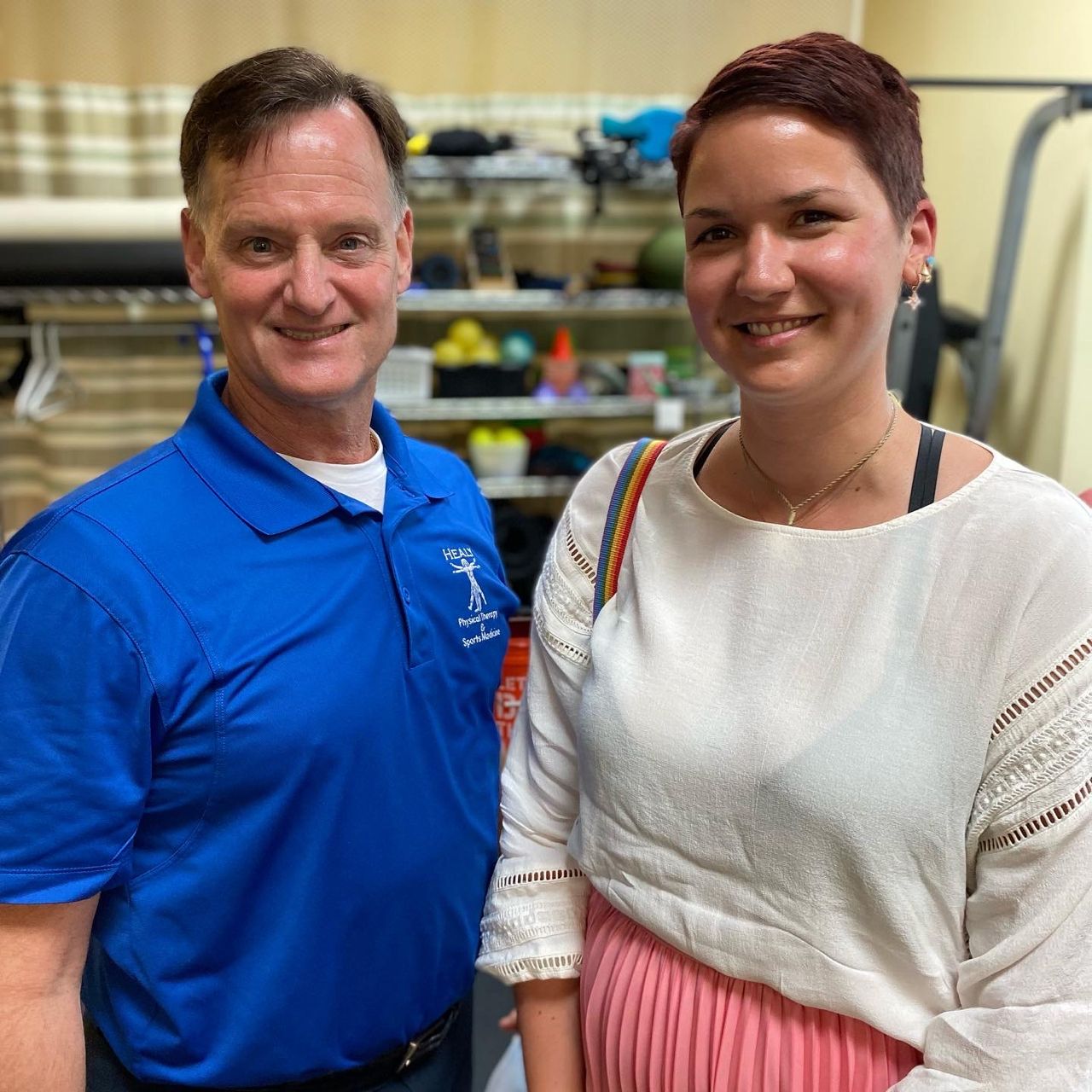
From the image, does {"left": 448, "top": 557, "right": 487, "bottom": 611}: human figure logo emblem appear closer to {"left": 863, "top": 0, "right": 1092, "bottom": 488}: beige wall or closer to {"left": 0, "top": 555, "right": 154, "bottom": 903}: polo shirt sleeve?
{"left": 0, "top": 555, "right": 154, "bottom": 903}: polo shirt sleeve

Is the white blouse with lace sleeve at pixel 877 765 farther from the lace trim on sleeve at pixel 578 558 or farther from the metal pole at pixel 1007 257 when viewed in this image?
the metal pole at pixel 1007 257

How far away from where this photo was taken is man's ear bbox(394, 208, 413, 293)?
1.12m

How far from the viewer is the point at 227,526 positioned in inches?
37.3

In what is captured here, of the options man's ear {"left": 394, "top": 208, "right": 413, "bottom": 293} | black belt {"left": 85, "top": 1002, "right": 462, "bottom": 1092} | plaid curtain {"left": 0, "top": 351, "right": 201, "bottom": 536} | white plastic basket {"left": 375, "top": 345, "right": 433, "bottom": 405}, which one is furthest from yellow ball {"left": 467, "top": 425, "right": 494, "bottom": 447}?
black belt {"left": 85, "top": 1002, "right": 462, "bottom": 1092}

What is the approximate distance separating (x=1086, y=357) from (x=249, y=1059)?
2.55m

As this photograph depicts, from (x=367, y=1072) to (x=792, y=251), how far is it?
0.90m

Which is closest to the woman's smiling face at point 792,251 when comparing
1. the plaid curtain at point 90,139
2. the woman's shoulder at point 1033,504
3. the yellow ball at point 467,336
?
the woman's shoulder at point 1033,504

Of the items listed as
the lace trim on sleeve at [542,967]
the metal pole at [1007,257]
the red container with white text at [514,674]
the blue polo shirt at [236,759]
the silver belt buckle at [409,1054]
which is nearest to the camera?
the blue polo shirt at [236,759]

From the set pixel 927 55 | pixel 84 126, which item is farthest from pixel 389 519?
pixel 927 55

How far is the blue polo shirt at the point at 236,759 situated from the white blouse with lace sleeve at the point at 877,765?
20 centimetres

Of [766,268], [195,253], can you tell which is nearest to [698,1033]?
[766,268]

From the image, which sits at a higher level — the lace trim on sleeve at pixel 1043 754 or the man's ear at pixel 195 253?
the man's ear at pixel 195 253

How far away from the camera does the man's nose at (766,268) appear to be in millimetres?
773

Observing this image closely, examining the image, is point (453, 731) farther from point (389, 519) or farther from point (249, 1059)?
point (249, 1059)
